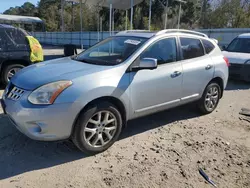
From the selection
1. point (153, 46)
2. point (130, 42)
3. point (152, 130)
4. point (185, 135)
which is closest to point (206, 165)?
point (185, 135)

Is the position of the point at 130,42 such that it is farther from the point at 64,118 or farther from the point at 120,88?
the point at 64,118

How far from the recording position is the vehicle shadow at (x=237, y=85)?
26.2ft

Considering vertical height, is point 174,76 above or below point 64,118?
above

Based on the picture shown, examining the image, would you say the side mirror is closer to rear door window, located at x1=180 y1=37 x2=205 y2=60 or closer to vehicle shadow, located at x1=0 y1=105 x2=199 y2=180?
rear door window, located at x1=180 y1=37 x2=205 y2=60

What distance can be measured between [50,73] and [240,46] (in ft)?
27.2

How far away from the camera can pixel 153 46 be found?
156 inches

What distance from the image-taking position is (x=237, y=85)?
27.8ft

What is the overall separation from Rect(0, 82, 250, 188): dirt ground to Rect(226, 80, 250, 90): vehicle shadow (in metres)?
3.70

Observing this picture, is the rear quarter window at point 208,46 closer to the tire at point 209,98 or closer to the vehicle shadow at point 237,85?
the tire at point 209,98

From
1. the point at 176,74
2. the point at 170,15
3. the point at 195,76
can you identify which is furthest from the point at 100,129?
the point at 170,15

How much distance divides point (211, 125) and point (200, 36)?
1.82m

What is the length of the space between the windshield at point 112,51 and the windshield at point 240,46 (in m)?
6.53

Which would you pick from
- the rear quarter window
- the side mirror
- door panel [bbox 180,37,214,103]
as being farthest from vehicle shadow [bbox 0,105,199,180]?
the rear quarter window

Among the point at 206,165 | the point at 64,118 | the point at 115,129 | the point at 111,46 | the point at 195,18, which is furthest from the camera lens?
the point at 195,18
